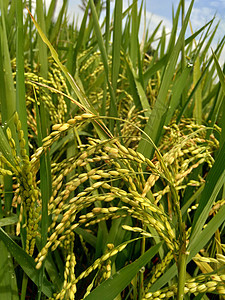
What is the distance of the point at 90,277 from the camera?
0.76m

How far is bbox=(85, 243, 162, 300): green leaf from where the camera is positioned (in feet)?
1.64

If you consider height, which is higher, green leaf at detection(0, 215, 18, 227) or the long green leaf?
the long green leaf

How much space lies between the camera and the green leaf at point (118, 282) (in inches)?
19.6

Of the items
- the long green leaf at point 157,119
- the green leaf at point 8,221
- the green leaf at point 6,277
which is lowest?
the green leaf at point 6,277

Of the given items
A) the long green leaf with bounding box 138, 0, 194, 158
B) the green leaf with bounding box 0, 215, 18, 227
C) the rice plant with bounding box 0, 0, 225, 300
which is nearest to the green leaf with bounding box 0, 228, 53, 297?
the rice plant with bounding box 0, 0, 225, 300

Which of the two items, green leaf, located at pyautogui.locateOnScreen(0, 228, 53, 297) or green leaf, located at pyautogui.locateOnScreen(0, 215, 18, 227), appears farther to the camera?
green leaf, located at pyautogui.locateOnScreen(0, 215, 18, 227)

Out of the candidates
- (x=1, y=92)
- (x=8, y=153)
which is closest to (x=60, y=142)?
(x=1, y=92)

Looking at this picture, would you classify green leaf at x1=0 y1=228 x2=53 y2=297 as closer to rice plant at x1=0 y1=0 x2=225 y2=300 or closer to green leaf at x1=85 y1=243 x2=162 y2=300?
rice plant at x1=0 y1=0 x2=225 y2=300

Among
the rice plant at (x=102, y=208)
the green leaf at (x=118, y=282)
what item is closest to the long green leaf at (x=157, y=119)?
the rice plant at (x=102, y=208)

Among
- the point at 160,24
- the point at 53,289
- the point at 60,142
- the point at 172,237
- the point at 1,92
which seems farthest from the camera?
the point at 160,24

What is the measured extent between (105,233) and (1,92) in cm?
43

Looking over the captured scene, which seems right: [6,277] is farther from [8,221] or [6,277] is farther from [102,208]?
[102,208]

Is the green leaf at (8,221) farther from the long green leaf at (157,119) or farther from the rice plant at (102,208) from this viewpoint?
the long green leaf at (157,119)

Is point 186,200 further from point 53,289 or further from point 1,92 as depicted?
point 1,92
